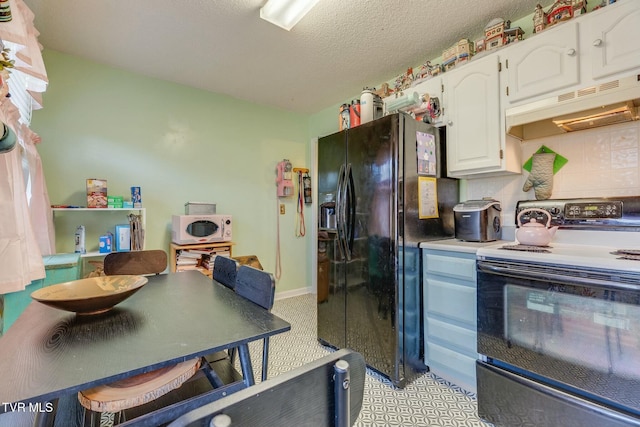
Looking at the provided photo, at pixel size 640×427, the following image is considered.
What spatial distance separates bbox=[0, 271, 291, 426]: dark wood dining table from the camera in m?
0.67

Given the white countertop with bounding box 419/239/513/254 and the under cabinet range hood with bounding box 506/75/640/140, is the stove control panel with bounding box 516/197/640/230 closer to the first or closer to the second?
the white countertop with bounding box 419/239/513/254

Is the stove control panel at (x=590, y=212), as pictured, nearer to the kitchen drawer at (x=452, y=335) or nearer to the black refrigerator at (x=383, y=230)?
the black refrigerator at (x=383, y=230)

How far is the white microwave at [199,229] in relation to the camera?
9.00 ft

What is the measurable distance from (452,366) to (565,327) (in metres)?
0.72

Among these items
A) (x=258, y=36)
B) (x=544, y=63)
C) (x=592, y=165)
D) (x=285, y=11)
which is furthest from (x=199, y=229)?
(x=592, y=165)

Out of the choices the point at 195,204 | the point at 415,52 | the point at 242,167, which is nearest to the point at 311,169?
the point at 242,167

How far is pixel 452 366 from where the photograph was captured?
5.93 ft

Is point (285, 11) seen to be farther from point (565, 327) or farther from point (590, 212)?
point (565, 327)

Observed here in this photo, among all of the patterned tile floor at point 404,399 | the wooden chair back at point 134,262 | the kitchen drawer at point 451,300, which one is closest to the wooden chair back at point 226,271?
the wooden chair back at point 134,262

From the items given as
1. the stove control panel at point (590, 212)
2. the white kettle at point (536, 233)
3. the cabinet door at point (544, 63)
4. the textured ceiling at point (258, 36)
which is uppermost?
the textured ceiling at point (258, 36)

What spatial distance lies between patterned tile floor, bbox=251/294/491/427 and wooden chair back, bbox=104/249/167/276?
3.30 feet

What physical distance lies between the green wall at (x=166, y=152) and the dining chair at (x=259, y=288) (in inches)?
80.8

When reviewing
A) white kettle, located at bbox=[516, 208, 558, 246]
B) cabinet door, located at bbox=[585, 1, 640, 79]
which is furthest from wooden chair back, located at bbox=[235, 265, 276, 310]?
cabinet door, located at bbox=[585, 1, 640, 79]

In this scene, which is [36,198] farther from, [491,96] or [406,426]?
[491,96]
